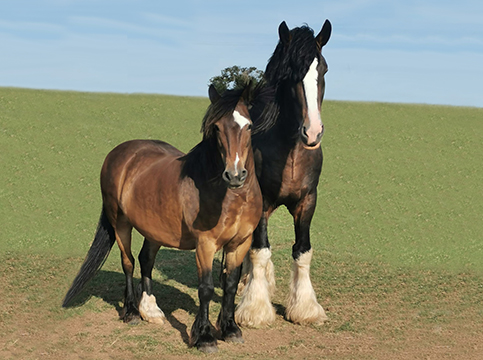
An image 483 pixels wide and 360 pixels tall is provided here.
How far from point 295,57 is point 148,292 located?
3402 millimetres

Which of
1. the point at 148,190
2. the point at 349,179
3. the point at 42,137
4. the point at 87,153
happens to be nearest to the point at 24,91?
the point at 42,137

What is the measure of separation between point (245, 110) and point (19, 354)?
358 cm

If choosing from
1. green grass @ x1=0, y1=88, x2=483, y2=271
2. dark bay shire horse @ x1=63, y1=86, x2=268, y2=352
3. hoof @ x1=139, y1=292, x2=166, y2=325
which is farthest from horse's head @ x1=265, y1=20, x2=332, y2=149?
green grass @ x1=0, y1=88, x2=483, y2=271

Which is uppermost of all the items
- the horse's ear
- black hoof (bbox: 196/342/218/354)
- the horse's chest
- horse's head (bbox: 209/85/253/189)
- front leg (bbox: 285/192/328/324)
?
the horse's ear

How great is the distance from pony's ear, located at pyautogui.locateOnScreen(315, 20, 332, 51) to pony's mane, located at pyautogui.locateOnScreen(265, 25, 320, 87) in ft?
0.25

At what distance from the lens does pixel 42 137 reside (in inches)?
888

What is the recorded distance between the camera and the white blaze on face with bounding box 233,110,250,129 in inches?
202

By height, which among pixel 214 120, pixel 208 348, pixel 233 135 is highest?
pixel 214 120

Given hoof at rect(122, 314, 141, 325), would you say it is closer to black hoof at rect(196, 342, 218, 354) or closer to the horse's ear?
black hoof at rect(196, 342, 218, 354)

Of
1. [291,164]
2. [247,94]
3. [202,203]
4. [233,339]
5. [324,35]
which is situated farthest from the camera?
[291,164]

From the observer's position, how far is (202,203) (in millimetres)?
5699

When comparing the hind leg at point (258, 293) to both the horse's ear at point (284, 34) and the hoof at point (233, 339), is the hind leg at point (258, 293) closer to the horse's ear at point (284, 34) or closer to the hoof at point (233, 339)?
the hoof at point (233, 339)

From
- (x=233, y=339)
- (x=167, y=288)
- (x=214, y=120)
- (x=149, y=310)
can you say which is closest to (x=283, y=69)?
(x=214, y=120)

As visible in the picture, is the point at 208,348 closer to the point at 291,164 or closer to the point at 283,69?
the point at 291,164
